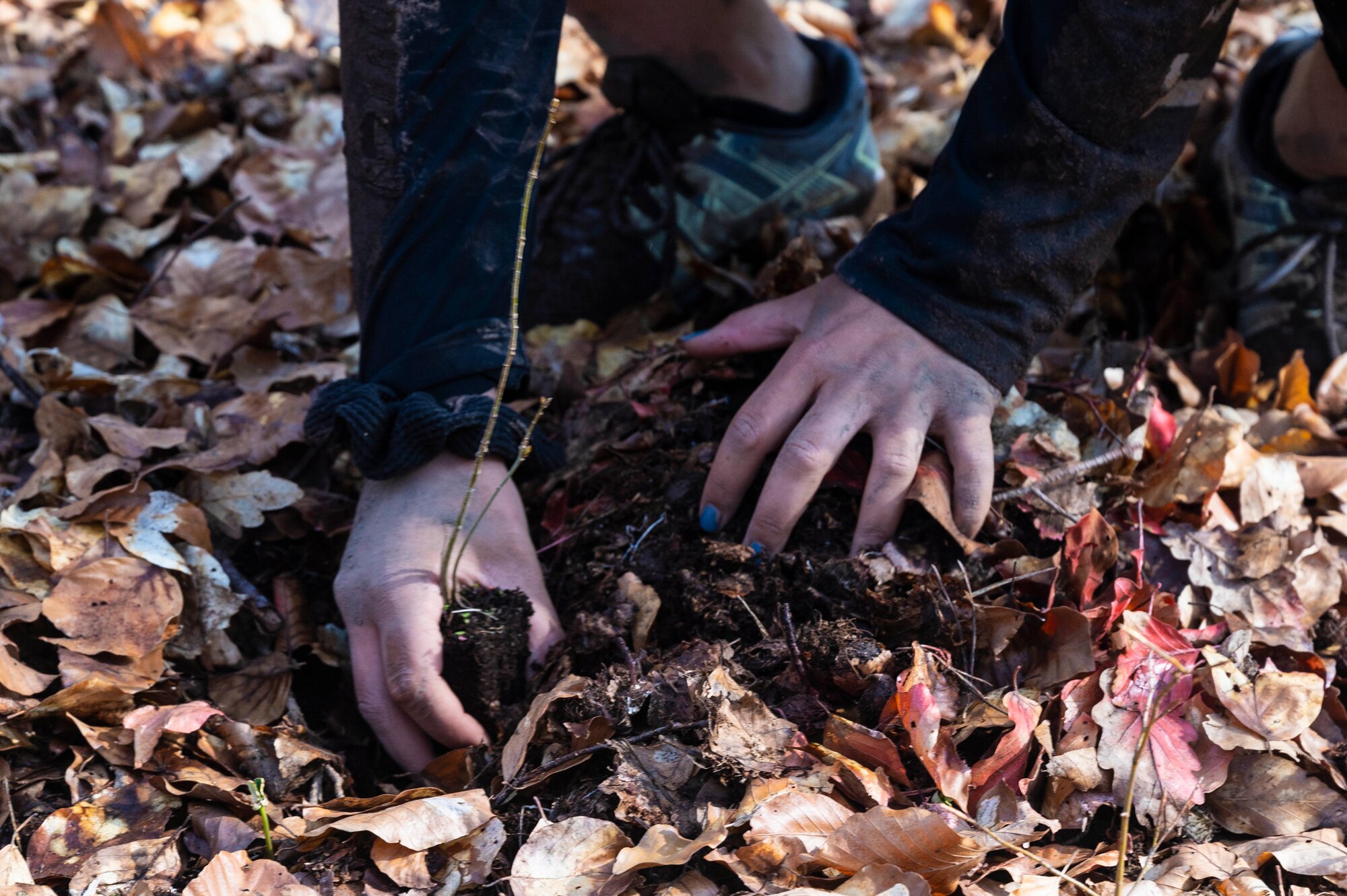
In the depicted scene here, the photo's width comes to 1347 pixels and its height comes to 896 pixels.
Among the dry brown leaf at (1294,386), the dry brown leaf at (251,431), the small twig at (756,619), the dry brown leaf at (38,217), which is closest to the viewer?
the small twig at (756,619)

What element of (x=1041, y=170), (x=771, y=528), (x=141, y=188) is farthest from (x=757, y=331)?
(x=141, y=188)

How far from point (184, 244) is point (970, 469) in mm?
1939

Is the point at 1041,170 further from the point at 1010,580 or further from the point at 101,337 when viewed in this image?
the point at 101,337

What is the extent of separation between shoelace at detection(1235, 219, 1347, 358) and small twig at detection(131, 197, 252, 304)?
2378 mm

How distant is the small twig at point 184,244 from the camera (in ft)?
7.32

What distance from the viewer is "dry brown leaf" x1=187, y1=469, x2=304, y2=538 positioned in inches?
65.8

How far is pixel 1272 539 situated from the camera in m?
1.51

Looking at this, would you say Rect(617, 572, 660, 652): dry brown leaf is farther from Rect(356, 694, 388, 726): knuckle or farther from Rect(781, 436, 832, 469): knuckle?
Rect(356, 694, 388, 726): knuckle

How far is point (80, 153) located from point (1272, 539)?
2.96m

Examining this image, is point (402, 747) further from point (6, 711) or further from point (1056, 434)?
point (1056, 434)

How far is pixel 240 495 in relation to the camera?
1686 mm

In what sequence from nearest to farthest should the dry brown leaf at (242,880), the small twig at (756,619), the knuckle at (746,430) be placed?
the dry brown leaf at (242,880) < the small twig at (756,619) < the knuckle at (746,430)

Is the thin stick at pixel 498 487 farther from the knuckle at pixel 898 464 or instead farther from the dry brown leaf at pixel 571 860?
the knuckle at pixel 898 464

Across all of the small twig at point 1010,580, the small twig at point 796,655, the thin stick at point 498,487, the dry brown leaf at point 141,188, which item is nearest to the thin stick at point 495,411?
the thin stick at point 498,487
